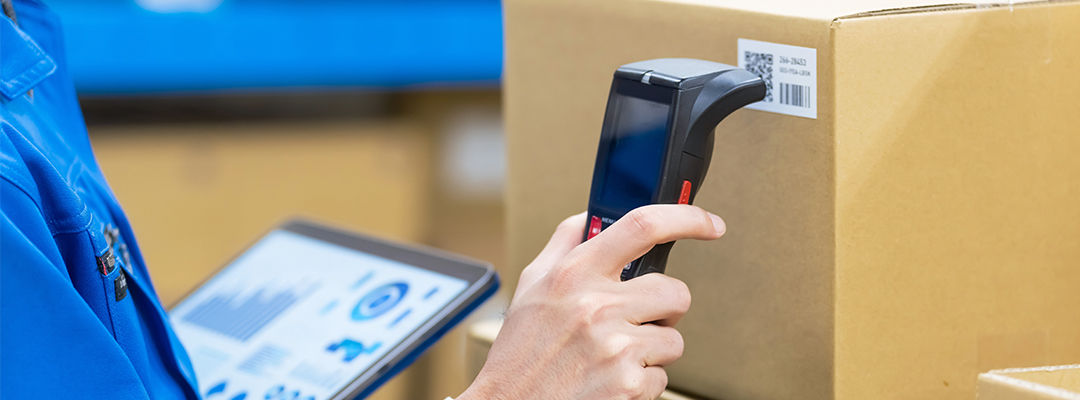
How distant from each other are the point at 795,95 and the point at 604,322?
0.15 metres


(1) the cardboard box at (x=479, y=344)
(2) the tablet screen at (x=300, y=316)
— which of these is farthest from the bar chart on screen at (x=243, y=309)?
(1) the cardboard box at (x=479, y=344)

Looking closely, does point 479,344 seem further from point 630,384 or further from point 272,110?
point 272,110

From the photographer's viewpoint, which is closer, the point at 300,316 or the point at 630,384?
the point at 630,384

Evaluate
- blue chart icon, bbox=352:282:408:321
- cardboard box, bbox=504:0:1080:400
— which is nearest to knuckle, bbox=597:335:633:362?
cardboard box, bbox=504:0:1080:400

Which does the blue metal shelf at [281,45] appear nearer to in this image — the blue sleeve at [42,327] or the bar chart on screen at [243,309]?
the bar chart on screen at [243,309]

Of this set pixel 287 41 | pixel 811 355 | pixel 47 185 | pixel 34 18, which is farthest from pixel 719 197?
pixel 287 41

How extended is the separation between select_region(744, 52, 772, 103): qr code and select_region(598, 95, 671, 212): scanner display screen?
68mm

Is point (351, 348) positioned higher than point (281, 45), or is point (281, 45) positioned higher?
point (281, 45)

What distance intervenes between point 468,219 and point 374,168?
23 centimetres

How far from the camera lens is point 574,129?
0.68 meters

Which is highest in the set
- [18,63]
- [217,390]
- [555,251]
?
[18,63]

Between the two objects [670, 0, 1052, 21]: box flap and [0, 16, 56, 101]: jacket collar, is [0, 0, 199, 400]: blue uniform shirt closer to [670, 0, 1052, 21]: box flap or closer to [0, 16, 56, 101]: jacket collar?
[0, 16, 56, 101]: jacket collar

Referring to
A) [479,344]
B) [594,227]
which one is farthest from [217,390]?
[594,227]

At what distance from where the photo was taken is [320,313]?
2.39ft
